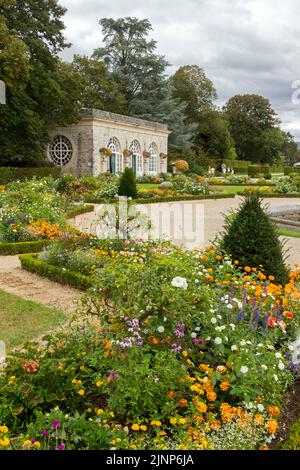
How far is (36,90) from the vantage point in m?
25.6

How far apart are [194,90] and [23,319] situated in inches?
1965

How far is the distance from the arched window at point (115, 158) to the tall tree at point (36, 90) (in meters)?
3.79

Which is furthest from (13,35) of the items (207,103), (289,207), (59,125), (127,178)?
(207,103)

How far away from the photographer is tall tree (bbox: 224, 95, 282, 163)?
6081 cm

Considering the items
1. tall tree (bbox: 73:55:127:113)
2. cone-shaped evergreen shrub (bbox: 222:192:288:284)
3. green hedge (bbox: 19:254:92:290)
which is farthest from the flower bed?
tall tree (bbox: 73:55:127:113)

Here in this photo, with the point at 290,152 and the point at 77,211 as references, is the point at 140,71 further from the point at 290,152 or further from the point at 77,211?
the point at 290,152

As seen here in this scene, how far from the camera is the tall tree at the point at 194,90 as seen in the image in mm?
51500

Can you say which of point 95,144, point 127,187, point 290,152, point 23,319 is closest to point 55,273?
point 23,319

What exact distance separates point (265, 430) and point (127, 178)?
15.2 metres

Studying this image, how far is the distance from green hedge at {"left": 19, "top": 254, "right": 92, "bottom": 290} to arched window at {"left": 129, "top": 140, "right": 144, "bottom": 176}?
25.1 metres

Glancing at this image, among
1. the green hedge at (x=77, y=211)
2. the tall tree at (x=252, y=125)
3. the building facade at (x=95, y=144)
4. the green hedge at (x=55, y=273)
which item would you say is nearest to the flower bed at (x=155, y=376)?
the green hedge at (x=55, y=273)

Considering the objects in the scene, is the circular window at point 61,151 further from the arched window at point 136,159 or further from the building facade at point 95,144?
the arched window at point 136,159

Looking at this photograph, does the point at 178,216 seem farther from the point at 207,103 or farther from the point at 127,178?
the point at 207,103

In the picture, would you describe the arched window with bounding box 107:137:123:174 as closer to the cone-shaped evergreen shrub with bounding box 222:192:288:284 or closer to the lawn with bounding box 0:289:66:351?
the lawn with bounding box 0:289:66:351
